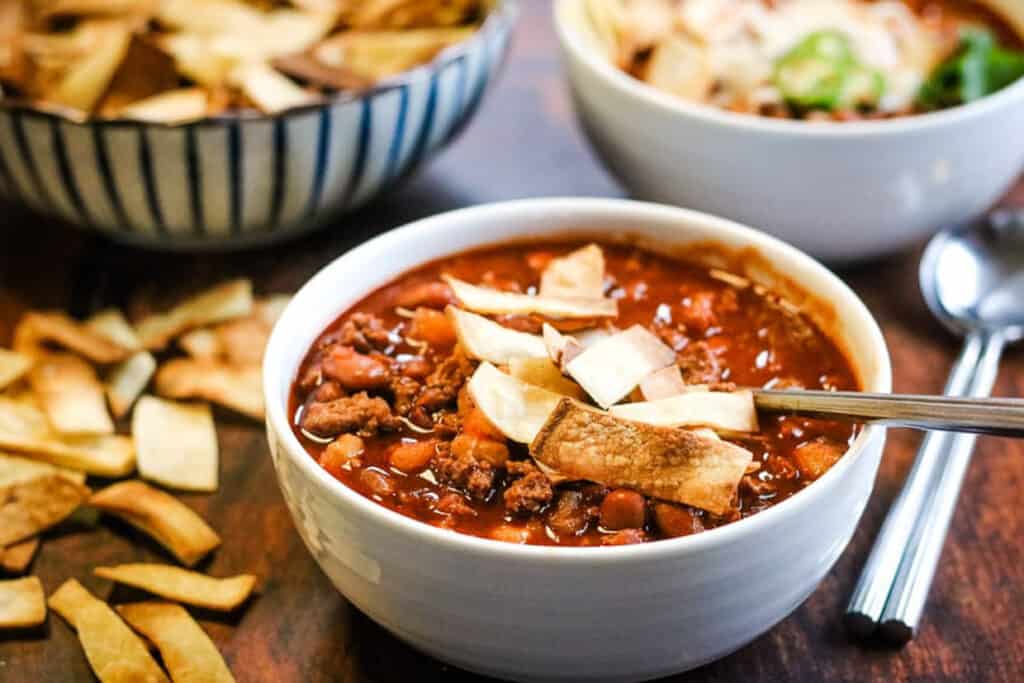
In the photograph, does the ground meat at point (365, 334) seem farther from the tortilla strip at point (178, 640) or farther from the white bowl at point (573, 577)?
the tortilla strip at point (178, 640)

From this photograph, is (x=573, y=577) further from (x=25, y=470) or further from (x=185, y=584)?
(x=25, y=470)

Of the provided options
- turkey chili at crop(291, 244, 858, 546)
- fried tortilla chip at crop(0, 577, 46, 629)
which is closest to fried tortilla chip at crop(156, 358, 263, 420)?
turkey chili at crop(291, 244, 858, 546)

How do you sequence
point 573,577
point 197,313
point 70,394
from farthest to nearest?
point 197,313 → point 70,394 → point 573,577

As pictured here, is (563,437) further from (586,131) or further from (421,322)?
(586,131)

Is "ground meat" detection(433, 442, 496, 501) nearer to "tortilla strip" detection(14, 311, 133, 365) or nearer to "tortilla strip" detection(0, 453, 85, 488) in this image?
"tortilla strip" detection(0, 453, 85, 488)

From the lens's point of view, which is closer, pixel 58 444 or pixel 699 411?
pixel 699 411

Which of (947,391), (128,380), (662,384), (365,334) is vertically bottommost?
(128,380)

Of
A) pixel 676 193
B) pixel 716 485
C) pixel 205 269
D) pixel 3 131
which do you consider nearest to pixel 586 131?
pixel 676 193

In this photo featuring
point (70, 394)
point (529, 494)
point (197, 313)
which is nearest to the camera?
point (529, 494)

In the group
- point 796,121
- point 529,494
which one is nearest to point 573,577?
point 529,494
